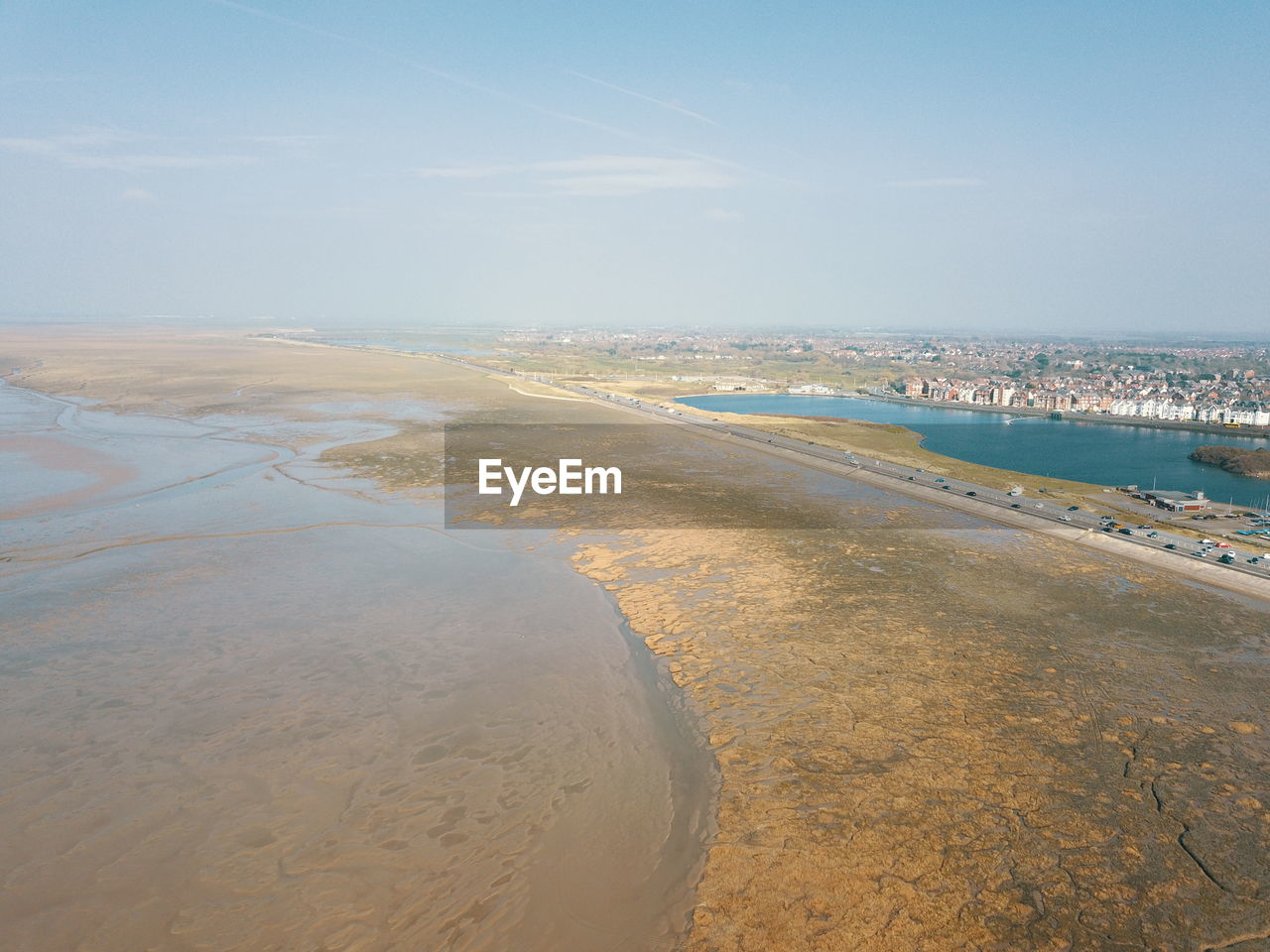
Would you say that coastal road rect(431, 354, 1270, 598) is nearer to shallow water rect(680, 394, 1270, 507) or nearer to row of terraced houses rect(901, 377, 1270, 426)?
Answer: shallow water rect(680, 394, 1270, 507)

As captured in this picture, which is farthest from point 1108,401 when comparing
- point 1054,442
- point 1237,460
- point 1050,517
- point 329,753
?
point 329,753

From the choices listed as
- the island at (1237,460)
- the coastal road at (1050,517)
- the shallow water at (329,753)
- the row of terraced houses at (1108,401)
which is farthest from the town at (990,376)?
the shallow water at (329,753)

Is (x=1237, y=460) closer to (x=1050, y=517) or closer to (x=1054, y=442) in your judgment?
(x=1054, y=442)

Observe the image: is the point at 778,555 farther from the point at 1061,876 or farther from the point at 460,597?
the point at 1061,876

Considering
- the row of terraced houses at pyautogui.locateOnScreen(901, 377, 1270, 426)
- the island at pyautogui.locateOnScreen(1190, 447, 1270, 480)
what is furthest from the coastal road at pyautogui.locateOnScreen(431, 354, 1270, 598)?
the row of terraced houses at pyautogui.locateOnScreen(901, 377, 1270, 426)

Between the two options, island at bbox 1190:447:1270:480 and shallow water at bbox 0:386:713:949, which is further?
island at bbox 1190:447:1270:480

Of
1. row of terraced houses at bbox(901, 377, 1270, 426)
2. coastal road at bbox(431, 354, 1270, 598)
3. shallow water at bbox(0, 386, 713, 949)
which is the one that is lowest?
shallow water at bbox(0, 386, 713, 949)
